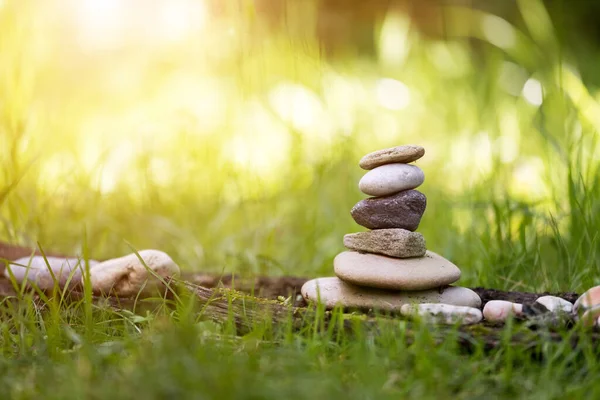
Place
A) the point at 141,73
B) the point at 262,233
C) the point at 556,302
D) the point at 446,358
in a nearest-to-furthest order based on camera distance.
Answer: the point at 446,358, the point at 556,302, the point at 262,233, the point at 141,73

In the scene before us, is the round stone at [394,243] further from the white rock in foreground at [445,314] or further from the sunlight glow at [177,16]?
the sunlight glow at [177,16]

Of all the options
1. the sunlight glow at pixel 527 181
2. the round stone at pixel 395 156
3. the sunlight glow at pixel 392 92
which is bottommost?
the sunlight glow at pixel 527 181

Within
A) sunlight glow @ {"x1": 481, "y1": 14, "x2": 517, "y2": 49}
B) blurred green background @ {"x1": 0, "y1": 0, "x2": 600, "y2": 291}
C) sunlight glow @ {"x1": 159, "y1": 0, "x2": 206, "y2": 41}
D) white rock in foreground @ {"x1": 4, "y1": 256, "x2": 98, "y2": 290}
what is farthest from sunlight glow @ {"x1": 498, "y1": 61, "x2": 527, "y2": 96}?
white rock in foreground @ {"x1": 4, "y1": 256, "x2": 98, "y2": 290}

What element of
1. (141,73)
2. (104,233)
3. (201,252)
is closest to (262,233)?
(201,252)

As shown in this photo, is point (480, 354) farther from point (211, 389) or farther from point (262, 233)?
point (262, 233)

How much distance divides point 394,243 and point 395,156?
29 cm

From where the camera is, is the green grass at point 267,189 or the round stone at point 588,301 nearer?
the green grass at point 267,189

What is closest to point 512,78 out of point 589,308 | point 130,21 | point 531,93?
point 531,93

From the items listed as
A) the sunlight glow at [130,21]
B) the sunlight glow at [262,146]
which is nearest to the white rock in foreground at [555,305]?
the sunlight glow at [262,146]

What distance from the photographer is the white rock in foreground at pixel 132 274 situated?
2393mm

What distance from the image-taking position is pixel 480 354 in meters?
1.81

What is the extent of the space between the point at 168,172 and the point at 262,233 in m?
1.19

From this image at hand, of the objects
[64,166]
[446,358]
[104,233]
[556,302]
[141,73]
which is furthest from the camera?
[141,73]

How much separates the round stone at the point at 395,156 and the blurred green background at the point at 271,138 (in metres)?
0.74
